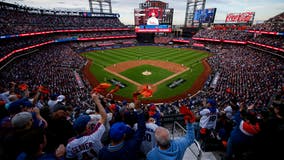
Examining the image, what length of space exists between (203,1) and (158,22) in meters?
21.9

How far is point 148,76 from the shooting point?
2831 centimetres

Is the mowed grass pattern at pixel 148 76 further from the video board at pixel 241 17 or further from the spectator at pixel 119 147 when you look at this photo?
the video board at pixel 241 17

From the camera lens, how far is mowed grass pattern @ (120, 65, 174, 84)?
86.8 ft

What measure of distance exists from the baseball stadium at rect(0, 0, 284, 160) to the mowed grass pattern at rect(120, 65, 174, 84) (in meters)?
0.19

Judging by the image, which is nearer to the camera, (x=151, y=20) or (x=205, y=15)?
(x=151, y=20)

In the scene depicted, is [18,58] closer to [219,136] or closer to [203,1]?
[219,136]

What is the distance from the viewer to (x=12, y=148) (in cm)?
274

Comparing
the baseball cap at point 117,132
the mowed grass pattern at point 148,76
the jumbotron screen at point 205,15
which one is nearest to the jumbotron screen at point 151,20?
the jumbotron screen at point 205,15

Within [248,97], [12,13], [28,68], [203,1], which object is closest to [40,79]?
[28,68]

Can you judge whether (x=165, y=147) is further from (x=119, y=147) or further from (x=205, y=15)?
(x=205, y=15)

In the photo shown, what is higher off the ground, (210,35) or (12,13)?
(12,13)

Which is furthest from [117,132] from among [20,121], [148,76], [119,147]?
[148,76]

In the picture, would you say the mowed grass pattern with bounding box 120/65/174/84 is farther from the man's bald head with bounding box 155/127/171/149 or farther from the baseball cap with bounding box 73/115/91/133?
the man's bald head with bounding box 155/127/171/149

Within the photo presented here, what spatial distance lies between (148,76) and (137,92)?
2409cm
